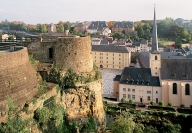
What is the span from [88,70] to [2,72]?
30.3ft

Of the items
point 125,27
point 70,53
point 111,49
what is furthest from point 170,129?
point 125,27

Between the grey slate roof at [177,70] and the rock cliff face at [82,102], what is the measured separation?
74.2 ft

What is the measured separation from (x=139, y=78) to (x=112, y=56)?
1260 inches

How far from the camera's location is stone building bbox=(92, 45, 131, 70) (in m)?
73.1

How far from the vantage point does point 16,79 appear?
16.2 meters

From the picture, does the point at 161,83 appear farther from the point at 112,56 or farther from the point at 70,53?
the point at 112,56

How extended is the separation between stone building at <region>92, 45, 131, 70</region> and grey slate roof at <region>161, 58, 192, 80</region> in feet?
97.6

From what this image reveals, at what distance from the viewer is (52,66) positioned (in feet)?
71.2

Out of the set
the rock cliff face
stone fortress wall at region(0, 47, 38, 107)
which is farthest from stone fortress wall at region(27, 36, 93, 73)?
stone fortress wall at region(0, 47, 38, 107)

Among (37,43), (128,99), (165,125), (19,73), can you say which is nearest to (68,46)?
(37,43)

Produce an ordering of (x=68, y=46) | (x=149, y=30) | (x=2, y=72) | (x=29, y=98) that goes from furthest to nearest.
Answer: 1. (x=149, y=30)
2. (x=68, y=46)
3. (x=29, y=98)
4. (x=2, y=72)

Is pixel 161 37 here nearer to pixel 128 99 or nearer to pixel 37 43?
pixel 128 99

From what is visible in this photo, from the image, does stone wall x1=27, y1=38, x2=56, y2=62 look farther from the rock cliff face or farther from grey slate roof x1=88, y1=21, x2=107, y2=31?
grey slate roof x1=88, y1=21, x2=107, y2=31

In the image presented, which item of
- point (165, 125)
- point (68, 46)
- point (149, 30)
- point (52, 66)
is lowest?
point (165, 125)
